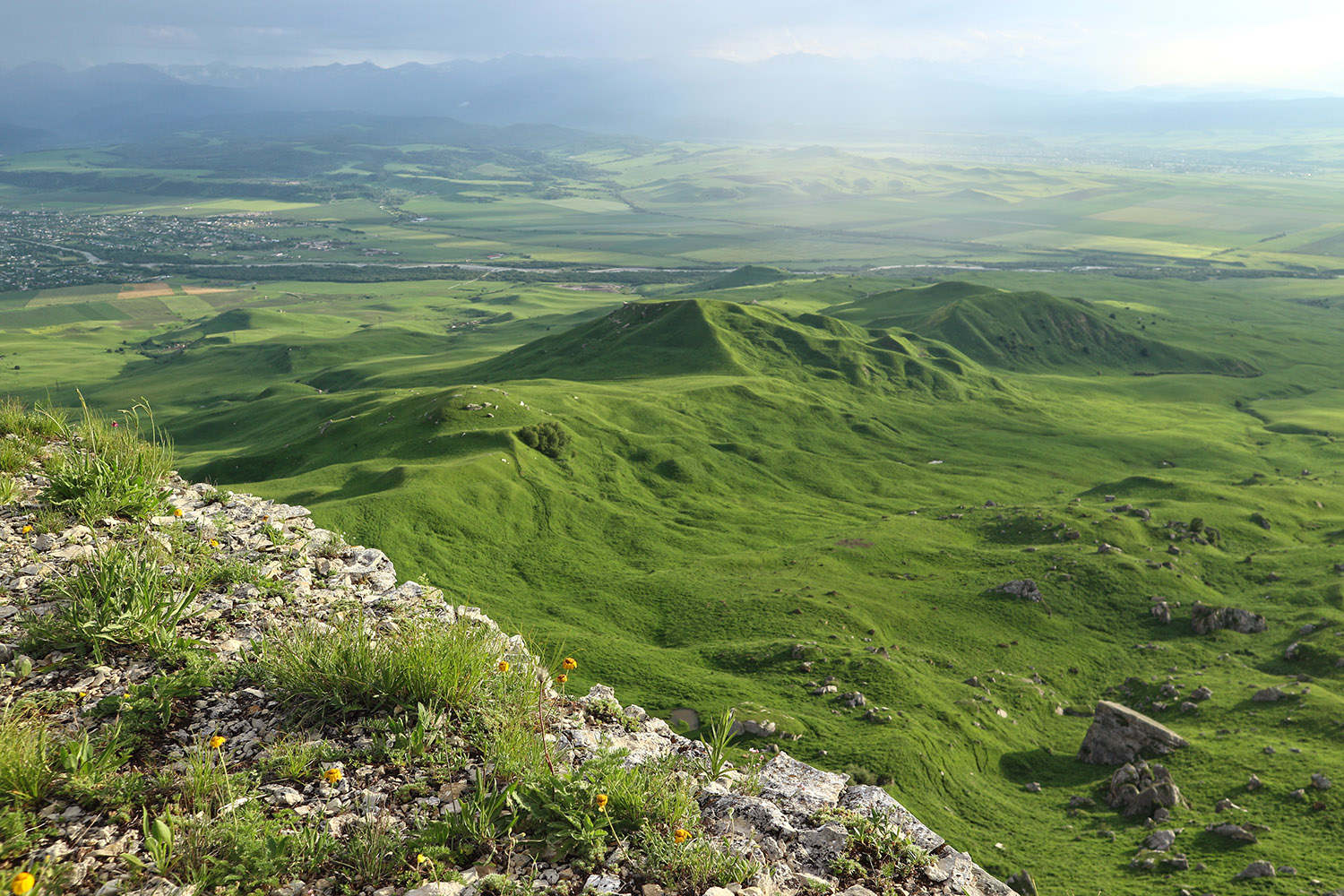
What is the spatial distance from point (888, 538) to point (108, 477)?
61286 mm

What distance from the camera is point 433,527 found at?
5769 centimetres

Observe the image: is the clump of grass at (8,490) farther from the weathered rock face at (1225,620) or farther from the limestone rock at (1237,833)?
the weathered rock face at (1225,620)

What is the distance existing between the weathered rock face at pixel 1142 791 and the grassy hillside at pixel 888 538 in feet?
2.98

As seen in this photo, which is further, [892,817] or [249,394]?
[249,394]

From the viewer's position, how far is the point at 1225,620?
53.2m

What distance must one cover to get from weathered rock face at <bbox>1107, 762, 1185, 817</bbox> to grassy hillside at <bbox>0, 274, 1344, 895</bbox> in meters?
0.91

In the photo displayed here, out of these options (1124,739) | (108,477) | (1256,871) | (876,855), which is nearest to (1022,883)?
(1256,871)

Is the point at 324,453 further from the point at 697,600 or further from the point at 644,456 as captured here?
the point at 697,600

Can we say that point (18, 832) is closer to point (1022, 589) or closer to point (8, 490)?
point (8, 490)

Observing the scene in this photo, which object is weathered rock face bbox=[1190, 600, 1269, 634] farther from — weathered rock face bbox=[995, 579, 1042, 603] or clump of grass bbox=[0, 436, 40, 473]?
clump of grass bbox=[0, 436, 40, 473]

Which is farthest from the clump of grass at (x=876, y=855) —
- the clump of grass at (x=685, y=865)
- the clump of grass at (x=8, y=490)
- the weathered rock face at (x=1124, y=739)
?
the weathered rock face at (x=1124, y=739)

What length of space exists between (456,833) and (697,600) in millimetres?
45985

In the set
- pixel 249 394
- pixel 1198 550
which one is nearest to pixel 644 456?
pixel 1198 550

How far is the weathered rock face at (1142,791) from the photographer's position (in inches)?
1351
